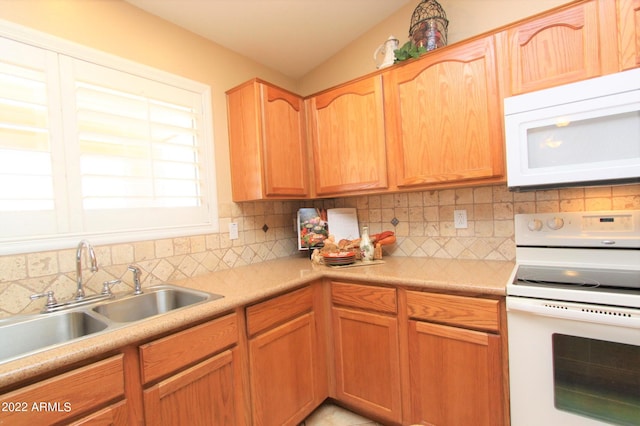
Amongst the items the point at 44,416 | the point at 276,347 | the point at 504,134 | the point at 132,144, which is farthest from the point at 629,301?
the point at 132,144

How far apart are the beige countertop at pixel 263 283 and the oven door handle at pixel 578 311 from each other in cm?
10

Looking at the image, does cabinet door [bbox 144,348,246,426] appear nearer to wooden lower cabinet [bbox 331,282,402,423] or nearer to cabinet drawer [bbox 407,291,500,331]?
wooden lower cabinet [bbox 331,282,402,423]

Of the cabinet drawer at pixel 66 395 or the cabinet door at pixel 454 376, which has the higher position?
the cabinet drawer at pixel 66 395

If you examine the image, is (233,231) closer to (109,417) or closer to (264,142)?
(264,142)

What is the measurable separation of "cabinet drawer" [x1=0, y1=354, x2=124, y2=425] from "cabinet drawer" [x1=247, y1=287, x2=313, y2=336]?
55 cm

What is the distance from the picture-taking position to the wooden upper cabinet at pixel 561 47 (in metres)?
1.27

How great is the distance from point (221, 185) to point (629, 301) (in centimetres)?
206

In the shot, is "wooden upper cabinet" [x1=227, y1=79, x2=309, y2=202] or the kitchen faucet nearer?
the kitchen faucet

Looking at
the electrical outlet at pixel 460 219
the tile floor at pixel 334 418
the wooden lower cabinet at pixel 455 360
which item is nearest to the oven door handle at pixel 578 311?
the wooden lower cabinet at pixel 455 360

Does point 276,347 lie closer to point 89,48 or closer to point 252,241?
point 252,241

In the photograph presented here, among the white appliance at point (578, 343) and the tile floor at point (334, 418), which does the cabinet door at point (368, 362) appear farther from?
the white appliance at point (578, 343)

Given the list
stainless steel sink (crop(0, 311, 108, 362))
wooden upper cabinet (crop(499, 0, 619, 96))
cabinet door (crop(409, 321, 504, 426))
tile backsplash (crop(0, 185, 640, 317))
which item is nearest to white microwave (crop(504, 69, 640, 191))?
wooden upper cabinet (crop(499, 0, 619, 96))

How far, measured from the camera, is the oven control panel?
139cm

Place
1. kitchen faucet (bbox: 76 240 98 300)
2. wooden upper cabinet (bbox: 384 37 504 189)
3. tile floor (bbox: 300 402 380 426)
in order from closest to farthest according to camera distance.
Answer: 1. kitchen faucet (bbox: 76 240 98 300)
2. wooden upper cabinet (bbox: 384 37 504 189)
3. tile floor (bbox: 300 402 380 426)
